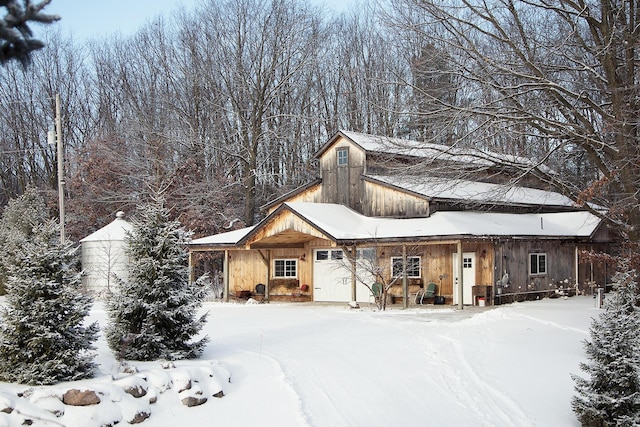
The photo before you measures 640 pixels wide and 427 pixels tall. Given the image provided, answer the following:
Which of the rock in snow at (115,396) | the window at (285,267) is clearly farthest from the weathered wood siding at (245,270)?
the rock in snow at (115,396)

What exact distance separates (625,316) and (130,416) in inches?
263

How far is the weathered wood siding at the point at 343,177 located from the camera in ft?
83.2

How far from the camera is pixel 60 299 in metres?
8.59

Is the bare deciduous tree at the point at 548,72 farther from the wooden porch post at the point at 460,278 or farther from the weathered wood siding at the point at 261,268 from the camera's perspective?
the weathered wood siding at the point at 261,268

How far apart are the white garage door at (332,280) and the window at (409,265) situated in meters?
1.40

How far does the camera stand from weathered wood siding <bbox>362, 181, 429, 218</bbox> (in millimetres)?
23312

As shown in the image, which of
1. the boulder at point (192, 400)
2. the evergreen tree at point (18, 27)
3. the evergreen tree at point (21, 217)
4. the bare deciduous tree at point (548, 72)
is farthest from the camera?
the evergreen tree at point (21, 217)

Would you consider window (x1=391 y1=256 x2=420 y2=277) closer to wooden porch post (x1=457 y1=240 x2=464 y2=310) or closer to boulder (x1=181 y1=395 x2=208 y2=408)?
wooden porch post (x1=457 y1=240 x2=464 y2=310)

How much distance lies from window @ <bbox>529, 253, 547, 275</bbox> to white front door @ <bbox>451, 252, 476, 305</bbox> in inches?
105

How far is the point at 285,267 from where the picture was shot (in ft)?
84.0

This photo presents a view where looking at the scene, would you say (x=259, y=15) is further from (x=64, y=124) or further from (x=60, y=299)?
(x=60, y=299)

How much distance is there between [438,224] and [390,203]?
319 centimetres

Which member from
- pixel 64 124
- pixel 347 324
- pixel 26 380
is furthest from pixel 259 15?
pixel 26 380

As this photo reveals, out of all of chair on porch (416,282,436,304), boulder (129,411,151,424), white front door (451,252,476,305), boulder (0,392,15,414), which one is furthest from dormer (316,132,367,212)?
boulder (0,392,15,414)
